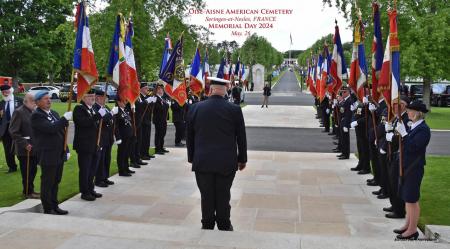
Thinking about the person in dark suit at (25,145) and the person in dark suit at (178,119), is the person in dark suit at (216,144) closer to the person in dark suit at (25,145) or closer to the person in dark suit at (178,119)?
the person in dark suit at (25,145)

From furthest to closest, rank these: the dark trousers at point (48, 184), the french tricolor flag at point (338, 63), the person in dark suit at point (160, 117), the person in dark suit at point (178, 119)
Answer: the person in dark suit at point (178, 119) → the person in dark suit at point (160, 117) → the french tricolor flag at point (338, 63) → the dark trousers at point (48, 184)

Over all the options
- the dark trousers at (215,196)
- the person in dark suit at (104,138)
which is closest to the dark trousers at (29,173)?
the person in dark suit at (104,138)

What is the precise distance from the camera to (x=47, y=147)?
7.08 m

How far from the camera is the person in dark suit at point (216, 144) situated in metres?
5.62

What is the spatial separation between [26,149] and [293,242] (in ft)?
18.0

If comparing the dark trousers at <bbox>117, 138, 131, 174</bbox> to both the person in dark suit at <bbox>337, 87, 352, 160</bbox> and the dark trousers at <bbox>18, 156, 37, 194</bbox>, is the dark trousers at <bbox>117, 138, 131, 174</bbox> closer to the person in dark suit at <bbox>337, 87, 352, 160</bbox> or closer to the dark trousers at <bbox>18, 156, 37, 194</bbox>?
the dark trousers at <bbox>18, 156, 37, 194</bbox>

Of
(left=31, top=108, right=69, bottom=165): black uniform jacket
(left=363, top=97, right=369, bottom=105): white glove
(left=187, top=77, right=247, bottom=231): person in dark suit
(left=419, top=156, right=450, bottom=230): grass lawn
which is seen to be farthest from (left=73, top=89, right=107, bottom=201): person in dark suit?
(left=419, top=156, right=450, bottom=230): grass lawn

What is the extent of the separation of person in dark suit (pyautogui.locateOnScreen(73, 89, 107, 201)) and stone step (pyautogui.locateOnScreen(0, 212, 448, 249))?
6.86 feet

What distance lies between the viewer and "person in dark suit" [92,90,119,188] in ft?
28.5

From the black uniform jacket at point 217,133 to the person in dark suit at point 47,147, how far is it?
2333mm

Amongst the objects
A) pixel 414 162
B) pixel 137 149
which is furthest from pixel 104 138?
pixel 414 162

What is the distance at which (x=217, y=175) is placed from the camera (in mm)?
5754

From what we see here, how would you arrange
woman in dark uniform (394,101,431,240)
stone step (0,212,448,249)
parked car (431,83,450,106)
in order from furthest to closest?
parked car (431,83,450,106)
woman in dark uniform (394,101,431,240)
stone step (0,212,448,249)

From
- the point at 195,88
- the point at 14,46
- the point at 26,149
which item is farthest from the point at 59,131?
the point at 14,46
